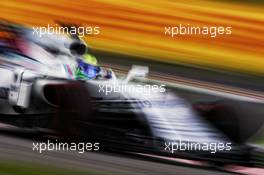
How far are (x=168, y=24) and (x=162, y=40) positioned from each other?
12 cm

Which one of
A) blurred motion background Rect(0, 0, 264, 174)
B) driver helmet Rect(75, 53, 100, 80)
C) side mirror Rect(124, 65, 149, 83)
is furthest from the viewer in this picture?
driver helmet Rect(75, 53, 100, 80)

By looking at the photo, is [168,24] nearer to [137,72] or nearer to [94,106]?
[137,72]

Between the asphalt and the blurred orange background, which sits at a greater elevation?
the blurred orange background

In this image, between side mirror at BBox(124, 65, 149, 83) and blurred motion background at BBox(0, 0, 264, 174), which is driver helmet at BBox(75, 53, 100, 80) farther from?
side mirror at BBox(124, 65, 149, 83)

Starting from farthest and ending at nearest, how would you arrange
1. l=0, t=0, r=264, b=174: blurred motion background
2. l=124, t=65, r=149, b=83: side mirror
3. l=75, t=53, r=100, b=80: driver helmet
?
l=75, t=53, r=100, b=80: driver helmet, l=124, t=65, r=149, b=83: side mirror, l=0, t=0, r=264, b=174: blurred motion background

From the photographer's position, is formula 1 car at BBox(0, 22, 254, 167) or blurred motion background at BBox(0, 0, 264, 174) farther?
formula 1 car at BBox(0, 22, 254, 167)

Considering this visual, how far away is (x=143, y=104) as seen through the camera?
17.1 ft

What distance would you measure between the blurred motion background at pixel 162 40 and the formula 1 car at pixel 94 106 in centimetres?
12

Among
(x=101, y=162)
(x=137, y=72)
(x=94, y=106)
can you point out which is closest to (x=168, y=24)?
(x=137, y=72)

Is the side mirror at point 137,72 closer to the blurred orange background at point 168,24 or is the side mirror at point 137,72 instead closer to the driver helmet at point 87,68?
the blurred orange background at point 168,24

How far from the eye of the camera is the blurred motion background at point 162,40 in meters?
4.94

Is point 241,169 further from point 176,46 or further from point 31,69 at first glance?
point 31,69

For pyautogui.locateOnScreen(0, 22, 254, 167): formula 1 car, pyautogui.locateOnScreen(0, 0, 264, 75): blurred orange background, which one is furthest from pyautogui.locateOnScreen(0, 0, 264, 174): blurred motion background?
pyautogui.locateOnScreen(0, 22, 254, 167): formula 1 car

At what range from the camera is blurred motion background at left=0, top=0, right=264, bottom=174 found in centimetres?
494
